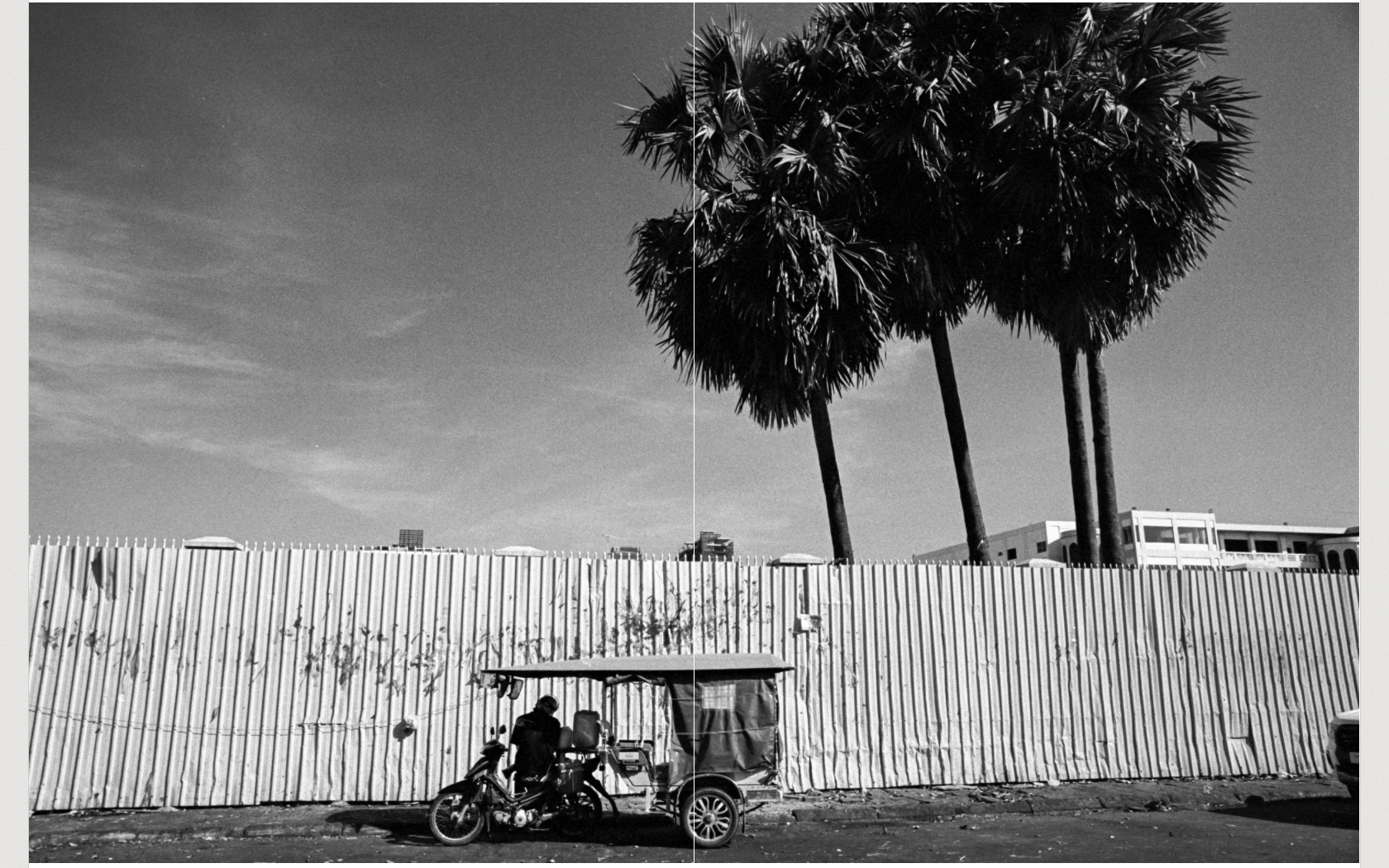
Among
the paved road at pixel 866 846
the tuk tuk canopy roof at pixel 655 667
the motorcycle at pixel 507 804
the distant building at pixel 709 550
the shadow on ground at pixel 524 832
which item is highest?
the distant building at pixel 709 550

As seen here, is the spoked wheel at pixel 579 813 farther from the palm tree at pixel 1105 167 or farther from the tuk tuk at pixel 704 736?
the palm tree at pixel 1105 167

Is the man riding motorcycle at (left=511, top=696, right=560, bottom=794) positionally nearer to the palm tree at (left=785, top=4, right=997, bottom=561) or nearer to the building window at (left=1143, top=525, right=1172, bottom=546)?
the palm tree at (left=785, top=4, right=997, bottom=561)

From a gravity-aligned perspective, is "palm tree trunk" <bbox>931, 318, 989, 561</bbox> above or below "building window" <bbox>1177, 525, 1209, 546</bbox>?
below

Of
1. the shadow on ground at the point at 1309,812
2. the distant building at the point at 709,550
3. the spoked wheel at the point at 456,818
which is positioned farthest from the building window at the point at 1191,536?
the spoked wheel at the point at 456,818


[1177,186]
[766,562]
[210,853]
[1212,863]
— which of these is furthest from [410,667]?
[1177,186]

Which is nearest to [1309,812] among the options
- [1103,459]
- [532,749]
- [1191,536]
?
[1103,459]

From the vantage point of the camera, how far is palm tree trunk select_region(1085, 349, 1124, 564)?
14.3 m

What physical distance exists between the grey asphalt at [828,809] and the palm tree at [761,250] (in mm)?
4614

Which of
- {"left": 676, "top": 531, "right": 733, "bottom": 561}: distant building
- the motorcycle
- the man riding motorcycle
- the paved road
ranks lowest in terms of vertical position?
the paved road

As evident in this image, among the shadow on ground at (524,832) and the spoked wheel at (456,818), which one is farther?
the shadow on ground at (524,832)

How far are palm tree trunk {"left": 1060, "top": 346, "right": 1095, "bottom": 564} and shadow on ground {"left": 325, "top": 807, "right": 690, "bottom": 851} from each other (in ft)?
25.7

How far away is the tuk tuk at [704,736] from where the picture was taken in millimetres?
8195

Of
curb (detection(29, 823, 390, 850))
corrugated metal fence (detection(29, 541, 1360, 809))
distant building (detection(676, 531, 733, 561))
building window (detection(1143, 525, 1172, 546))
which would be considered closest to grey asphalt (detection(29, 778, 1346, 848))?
curb (detection(29, 823, 390, 850))

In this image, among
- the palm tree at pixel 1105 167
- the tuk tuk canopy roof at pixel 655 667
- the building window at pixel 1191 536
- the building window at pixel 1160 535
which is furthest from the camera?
the building window at pixel 1160 535
